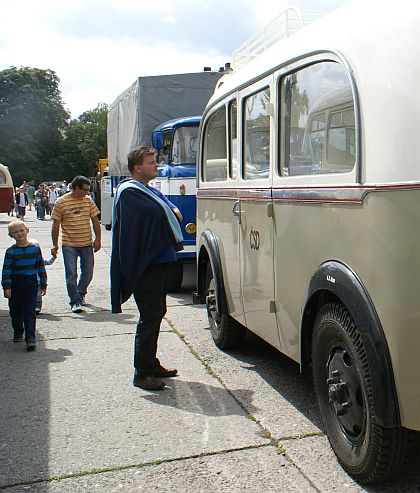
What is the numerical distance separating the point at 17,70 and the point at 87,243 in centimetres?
5663

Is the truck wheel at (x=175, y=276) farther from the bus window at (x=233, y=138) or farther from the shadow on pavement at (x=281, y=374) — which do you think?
A: the bus window at (x=233, y=138)

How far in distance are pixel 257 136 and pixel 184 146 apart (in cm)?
467

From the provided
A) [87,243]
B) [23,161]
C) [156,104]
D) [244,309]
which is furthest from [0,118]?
[244,309]

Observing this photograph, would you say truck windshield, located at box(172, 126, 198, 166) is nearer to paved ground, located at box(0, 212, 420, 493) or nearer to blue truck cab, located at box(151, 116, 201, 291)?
blue truck cab, located at box(151, 116, 201, 291)

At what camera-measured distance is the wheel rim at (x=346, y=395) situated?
126 inches

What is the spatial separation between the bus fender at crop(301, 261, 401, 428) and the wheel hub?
313mm

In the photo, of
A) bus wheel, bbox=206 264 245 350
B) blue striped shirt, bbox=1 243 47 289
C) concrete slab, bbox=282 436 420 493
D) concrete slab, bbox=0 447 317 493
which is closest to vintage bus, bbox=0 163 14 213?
blue striped shirt, bbox=1 243 47 289

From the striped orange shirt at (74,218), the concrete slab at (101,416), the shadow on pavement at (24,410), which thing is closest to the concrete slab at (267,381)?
the concrete slab at (101,416)

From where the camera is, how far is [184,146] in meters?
9.13

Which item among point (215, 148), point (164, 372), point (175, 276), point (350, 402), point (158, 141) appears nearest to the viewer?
point (350, 402)

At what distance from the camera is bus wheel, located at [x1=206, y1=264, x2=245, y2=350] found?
18.3 ft

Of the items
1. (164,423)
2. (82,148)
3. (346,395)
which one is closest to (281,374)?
(164,423)

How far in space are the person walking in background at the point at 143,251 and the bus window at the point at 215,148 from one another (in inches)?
35.1

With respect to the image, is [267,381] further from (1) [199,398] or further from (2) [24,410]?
(2) [24,410]
